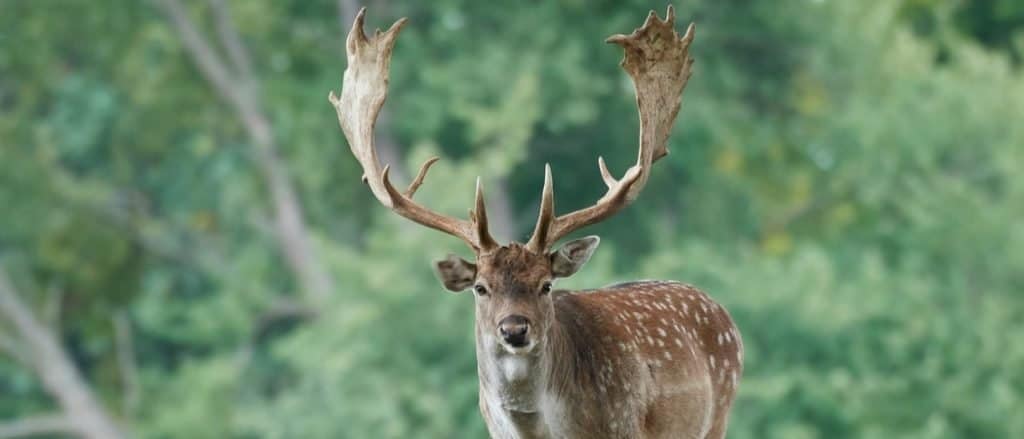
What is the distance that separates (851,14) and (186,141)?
29.2ft

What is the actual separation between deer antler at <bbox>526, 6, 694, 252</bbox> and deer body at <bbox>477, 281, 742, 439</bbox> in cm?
41

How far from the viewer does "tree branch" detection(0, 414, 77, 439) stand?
31.6 meters

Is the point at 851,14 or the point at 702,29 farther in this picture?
the point at 851,14

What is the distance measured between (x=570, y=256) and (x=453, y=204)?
62.9ft

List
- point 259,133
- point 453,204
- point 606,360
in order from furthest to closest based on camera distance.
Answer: point 259,133
point 453,204
point 606,360

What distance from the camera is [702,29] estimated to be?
103 feet

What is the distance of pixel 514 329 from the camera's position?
821 centimetres

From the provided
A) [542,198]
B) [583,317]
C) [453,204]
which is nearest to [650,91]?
[583,317]

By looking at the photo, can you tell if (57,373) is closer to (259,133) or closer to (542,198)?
(259,133)

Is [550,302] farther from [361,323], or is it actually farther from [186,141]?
[186,141]

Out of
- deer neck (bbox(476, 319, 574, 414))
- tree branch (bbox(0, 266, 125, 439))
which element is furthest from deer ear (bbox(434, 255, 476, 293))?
tree branch (bbox(0, 266, 125, 439))

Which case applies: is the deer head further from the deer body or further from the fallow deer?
the deer body

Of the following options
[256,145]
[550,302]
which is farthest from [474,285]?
[256,145]

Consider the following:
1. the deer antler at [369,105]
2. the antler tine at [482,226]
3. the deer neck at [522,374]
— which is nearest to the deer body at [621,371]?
the deer neck at [522,374]
